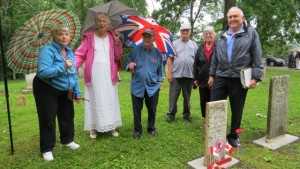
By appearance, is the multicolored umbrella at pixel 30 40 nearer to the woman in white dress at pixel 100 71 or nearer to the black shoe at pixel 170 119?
the woman in white dress at pixel 100 71

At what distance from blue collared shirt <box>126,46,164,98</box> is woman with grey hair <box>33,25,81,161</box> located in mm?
978

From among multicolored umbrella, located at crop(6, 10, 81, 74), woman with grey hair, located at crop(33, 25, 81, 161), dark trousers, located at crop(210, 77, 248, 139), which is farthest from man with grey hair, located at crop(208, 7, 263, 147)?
multicolored umbrella, located at crop(6, 10, 81, 74)

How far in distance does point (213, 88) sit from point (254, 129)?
1.50 meters

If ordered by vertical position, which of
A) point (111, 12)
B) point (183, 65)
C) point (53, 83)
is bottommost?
point (53, 83)

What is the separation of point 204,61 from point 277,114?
148 cm

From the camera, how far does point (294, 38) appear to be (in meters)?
23.8

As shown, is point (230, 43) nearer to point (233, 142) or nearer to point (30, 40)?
point (233, 142)

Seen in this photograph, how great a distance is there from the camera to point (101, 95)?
4457 millimetres

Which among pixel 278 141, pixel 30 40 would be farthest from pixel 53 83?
pixel 278 141

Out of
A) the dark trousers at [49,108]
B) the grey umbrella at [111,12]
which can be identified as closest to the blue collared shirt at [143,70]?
the grey umbrella at [111,12]

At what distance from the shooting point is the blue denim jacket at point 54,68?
3.49 metres

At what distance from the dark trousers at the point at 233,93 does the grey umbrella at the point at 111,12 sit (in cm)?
176

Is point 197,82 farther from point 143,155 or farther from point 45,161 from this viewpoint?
point 45,161

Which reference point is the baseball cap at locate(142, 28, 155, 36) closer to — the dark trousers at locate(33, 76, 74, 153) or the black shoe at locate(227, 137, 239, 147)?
the dark trousers at locate(33, 76, 74, 153)
